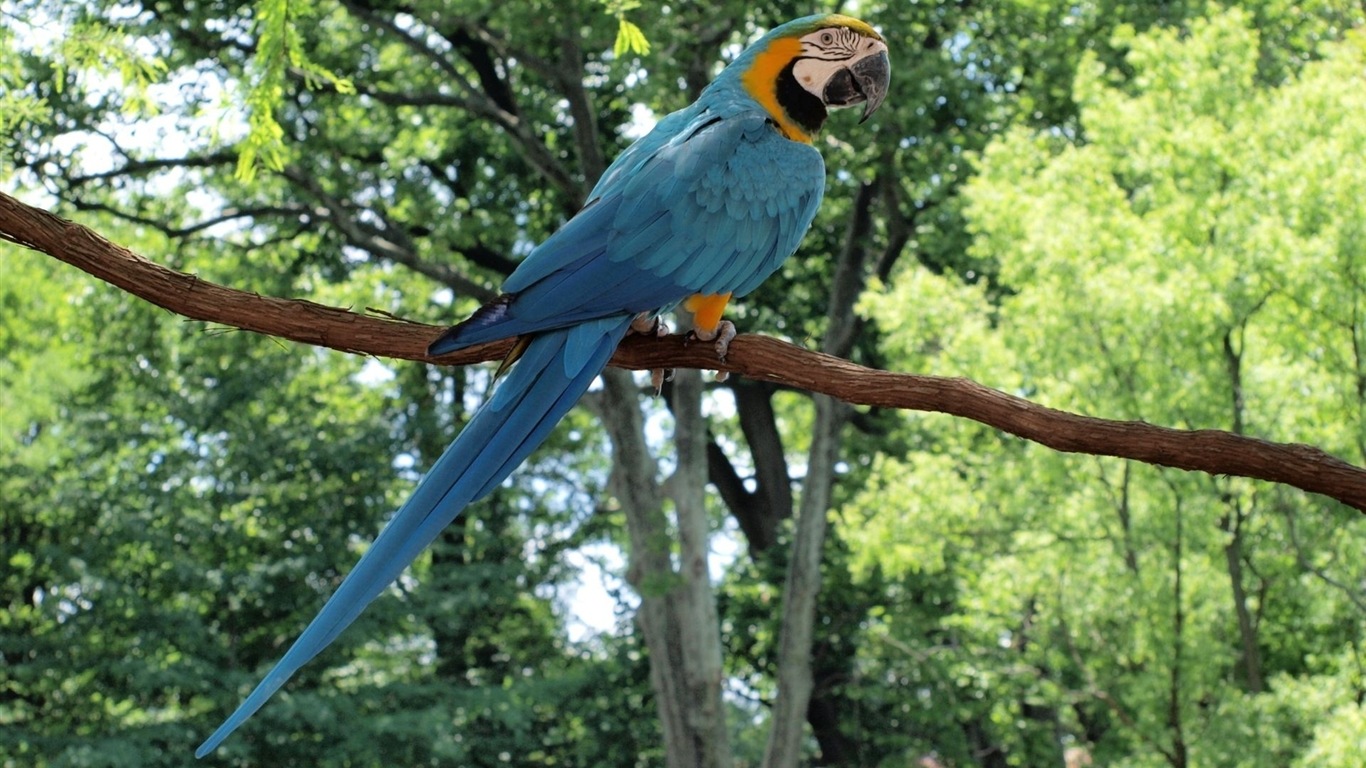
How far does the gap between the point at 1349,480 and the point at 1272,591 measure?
9.12 m

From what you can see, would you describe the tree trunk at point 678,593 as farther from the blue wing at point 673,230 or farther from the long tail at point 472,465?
the long tail at point 472,465

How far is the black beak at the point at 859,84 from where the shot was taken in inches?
148

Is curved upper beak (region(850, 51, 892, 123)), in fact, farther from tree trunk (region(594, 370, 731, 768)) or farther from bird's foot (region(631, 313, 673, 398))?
tree trunk (region(594, 370, 731, 768))

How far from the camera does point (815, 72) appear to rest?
12.3ft

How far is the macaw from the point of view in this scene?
2553 millimetres

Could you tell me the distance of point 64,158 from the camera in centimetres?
1120

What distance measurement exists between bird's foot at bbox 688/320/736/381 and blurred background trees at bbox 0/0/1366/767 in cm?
560

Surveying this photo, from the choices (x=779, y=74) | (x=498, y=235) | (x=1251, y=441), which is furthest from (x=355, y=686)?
(x=1251, y=441)

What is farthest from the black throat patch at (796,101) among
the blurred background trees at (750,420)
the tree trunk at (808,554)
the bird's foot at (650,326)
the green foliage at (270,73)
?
the tree trunk at (808,554)

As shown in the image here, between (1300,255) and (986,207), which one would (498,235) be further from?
(1300,255)

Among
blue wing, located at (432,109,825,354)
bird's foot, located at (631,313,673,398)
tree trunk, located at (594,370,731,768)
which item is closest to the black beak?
blue wing, located at (432,109,825,354)

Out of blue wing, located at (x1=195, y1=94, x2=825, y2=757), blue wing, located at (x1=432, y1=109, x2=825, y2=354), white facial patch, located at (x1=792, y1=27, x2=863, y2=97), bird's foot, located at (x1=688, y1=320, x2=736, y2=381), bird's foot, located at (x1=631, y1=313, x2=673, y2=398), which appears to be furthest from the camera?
white facial patch, located at (x1=792, y1=27, x2=863, y2=97)

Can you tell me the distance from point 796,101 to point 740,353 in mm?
1006

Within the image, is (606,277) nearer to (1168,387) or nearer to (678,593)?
(1168,387)
